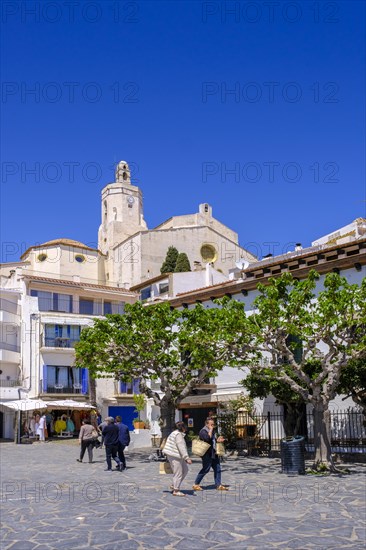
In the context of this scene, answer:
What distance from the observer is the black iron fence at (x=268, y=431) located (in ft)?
79.2

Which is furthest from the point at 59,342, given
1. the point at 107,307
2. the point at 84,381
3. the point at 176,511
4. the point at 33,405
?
the point at 176,511

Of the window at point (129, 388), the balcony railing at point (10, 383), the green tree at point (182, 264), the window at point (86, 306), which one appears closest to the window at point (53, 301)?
the window at point (86, 306)

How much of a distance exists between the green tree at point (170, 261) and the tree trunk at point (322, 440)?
50.4 metres

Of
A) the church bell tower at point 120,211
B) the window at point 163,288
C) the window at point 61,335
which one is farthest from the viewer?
the church bell tower at point 120,211

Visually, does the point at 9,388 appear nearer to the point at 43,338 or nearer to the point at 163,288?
the point at 43,338

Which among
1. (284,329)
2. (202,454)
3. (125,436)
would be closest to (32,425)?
(125,436)

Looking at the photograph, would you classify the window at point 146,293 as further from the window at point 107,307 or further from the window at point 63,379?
the window at point 63,379

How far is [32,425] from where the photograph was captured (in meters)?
38.1

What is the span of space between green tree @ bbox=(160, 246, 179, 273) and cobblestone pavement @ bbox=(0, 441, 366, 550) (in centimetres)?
5000

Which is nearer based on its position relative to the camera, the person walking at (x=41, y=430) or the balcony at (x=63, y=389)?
the person walking at (x=41, y=430)

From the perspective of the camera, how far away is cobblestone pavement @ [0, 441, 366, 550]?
9.83 meters

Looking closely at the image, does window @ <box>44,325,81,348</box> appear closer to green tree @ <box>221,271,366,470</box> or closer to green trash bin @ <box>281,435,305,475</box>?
green tree @ <box>221,271,366,470</box>

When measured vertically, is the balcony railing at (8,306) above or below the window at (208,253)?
below

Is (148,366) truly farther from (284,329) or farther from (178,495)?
(178,495)
